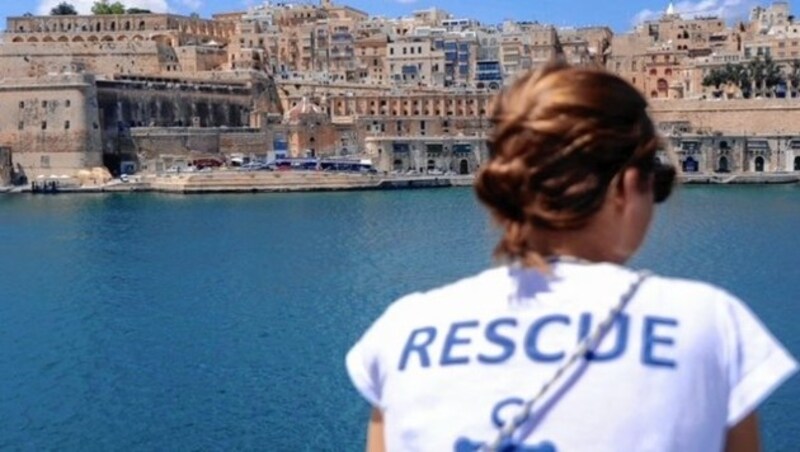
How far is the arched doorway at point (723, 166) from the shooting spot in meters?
31.2

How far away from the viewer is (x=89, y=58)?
37.1 m

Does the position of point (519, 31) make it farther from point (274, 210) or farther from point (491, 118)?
point (491, 118)

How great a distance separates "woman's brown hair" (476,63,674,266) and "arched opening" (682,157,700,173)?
3122 centimetres

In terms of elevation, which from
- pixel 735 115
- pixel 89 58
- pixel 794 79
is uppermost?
pixel 89 58

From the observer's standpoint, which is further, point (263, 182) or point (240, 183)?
point (263, 182)

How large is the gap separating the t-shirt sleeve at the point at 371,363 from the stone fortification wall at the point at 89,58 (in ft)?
Result: 121

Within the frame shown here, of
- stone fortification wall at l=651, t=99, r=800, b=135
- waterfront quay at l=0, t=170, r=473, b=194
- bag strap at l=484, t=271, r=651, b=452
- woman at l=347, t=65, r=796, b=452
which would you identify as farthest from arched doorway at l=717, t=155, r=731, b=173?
bag strap at l=484, t=271, r=651, b=452

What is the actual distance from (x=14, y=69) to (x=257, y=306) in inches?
1051

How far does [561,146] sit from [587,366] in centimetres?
18

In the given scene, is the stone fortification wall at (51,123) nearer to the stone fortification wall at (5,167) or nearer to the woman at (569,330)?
the stone fortification wall at (5,167)

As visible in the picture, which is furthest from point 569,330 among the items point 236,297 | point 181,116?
point 181,116

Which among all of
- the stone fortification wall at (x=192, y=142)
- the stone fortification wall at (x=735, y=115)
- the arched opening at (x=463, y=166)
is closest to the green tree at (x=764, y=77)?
the stone fortification wall at (x=735, y=115)

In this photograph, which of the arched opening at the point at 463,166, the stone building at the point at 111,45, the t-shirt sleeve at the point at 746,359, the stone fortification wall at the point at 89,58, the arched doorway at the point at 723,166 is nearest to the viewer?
the t-shirt sleeve at the point at 746,359

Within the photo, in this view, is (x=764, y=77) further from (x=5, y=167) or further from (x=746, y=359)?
(x=746, y=359)
